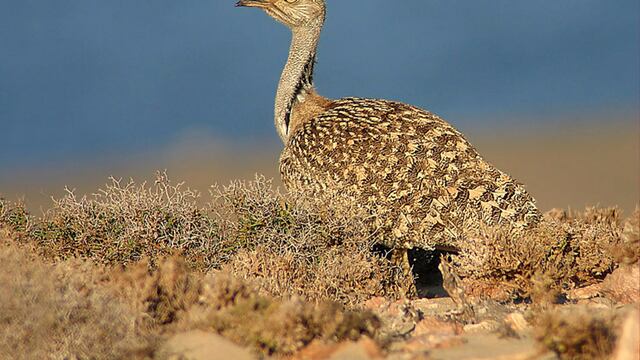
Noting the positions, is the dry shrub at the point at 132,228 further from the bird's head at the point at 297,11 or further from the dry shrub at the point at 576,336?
the dry shrub at the point at 576,336

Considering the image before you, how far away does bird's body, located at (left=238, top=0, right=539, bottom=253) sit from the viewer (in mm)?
8609

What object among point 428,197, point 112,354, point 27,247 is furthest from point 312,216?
point 112,354

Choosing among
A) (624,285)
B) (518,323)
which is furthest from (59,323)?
(624,285)

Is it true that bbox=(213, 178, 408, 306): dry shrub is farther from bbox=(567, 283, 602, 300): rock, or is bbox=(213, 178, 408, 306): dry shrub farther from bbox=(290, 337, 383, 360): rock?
bbox=(290, 337, 383, 360): rock

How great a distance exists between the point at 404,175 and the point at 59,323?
369 centimetres

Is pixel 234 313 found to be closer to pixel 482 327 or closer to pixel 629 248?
pixel 482 327

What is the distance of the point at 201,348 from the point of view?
20.2 feet

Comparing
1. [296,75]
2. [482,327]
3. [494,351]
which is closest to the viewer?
[494,351]

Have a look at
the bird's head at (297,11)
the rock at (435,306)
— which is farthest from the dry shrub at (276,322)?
the bird's head at (297,11)

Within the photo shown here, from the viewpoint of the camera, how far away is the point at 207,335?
6.28m

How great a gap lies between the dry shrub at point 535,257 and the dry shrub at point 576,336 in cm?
166

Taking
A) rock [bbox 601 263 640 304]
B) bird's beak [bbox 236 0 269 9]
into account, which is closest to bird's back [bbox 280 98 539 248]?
rock [bbox 601 263 640 304]

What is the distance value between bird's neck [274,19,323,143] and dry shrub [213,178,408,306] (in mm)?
1264

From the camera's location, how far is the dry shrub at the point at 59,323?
5.99m
